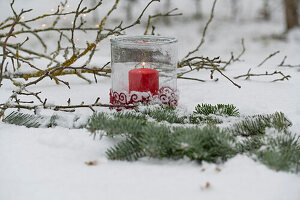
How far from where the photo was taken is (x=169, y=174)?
871 millimetres

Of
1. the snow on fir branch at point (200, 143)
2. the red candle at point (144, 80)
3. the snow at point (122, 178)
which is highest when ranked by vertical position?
Answer: the red candle at point (144, 80)

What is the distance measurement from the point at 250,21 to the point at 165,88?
10.8 m

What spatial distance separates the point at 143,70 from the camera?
158cm

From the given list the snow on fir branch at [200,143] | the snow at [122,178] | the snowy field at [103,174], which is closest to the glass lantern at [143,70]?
the snowy field at [103,174]

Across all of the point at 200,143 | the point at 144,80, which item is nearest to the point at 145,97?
the point at 144,80

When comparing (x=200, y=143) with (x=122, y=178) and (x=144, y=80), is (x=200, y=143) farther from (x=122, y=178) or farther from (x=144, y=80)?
(x=144, y=80)

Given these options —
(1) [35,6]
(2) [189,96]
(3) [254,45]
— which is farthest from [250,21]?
(2) [189,96]

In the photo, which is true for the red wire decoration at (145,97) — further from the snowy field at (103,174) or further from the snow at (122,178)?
the snow at (122,178)

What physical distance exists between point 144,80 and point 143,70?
0.18 ft

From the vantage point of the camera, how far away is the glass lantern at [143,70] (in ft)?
5.12

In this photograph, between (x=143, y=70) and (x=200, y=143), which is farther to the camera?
(x=143, y=70)

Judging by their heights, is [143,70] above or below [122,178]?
above

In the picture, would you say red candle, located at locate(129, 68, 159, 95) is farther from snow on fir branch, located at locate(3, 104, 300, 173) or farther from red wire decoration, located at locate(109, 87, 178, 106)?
snow on fir branch, located at locate(3, 104, 300, 173)

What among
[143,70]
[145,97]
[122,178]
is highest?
[143,70]
